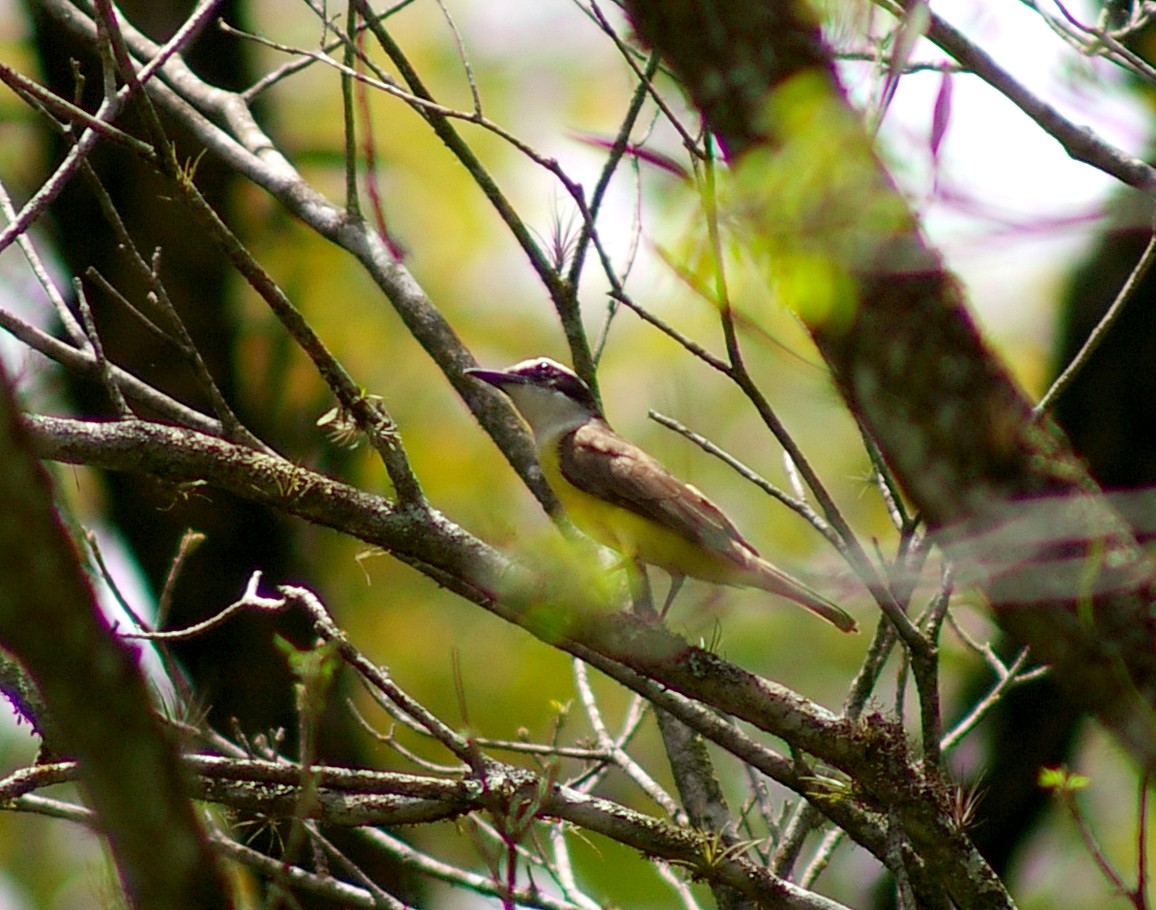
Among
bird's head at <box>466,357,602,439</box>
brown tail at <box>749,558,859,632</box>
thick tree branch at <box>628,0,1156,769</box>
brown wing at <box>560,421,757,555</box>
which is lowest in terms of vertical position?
thick tree branch at <box>628,0,1156,769</box>

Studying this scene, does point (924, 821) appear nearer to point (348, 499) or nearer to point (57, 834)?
point (348, 499)

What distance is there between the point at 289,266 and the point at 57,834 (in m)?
6.69

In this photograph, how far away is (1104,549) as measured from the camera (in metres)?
2.21

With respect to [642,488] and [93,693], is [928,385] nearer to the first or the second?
[93,693]

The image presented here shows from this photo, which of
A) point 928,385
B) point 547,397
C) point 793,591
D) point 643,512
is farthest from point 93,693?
point 547,397

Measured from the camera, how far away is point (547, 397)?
249 inches

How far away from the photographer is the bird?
5.30 m

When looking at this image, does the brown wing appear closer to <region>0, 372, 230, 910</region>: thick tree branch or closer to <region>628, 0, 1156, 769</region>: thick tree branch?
<region>628, 0, 1156, 769</region>: thick tree branch

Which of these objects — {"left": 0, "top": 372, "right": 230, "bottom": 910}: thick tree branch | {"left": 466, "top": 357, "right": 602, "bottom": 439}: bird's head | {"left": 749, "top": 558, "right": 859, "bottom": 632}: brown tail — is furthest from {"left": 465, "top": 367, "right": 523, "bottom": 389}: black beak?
{"left": 0, "top": 372, "right": 230, "bottom": 910}: thick tree branch

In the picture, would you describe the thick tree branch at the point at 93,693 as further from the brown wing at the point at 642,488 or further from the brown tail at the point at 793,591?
the brown wing at the point at 642,488

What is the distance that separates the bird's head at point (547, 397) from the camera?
20.2 ft

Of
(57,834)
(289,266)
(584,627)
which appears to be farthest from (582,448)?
(57,834)

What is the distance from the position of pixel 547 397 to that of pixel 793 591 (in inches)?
69.7

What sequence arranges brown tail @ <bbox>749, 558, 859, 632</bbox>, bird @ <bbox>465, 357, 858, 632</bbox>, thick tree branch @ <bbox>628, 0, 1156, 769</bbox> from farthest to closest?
bird @ <bbox>465, 357, 858, 632</bbox> < brown tail @ <bbox>749, 558, 859, 632</bbox> < thick tree branch @ <bbox>628, 0, 1156, 769</bbox>
